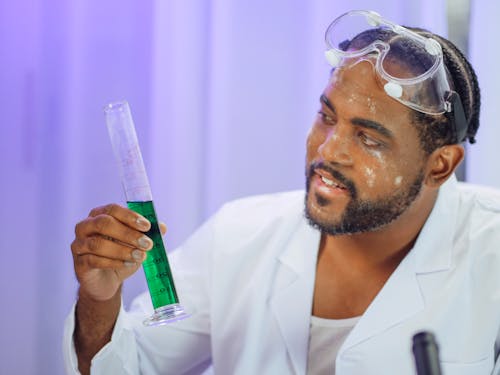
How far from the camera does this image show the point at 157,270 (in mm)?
1093

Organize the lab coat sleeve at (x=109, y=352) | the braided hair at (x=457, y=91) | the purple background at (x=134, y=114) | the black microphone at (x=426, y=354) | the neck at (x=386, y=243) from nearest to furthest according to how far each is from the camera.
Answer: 1. the black microphone at (x=426, y=354)
2. the lab coat sleeve at (x=109, y=352)
3. the braided hair at (x=457, y=91)
4. the neck at (x=386, y=243)
5. the purple background at (x=134, y=114)

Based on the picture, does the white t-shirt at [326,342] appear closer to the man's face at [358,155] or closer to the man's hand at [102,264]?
the man's face at [358,155]

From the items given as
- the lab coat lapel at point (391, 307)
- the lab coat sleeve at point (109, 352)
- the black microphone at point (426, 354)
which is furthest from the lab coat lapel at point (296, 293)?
the black microphone at point (426, 354)

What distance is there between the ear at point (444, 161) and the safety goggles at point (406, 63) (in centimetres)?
5

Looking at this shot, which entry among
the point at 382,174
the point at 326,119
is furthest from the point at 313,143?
the point at 382,174

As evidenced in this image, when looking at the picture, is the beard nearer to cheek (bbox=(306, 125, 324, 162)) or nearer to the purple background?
cheek (bbox=(306, 125, 324, 162))

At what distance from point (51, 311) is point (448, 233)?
46.0 inches

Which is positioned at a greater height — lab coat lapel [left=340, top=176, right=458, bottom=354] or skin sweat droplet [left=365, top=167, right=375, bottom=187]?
skin sweat droplet [left=365, top=167, right=375, bottom=187]

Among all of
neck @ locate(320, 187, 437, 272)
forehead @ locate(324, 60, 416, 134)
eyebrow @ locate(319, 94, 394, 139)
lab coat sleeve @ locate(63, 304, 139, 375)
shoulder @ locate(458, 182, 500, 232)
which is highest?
forehead @ locate(324, 60, 416, 134)

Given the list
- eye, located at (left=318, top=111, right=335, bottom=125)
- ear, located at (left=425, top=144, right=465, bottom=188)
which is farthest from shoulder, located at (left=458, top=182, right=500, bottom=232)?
eye, located at (left=318, top=111, right=335, bottom=125)

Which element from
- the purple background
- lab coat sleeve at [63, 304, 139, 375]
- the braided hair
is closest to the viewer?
lab coat sleeve at [63, 304, 139, 375]

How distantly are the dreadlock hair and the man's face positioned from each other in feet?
0.10

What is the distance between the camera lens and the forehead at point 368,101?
1.33m

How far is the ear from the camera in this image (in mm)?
1407
